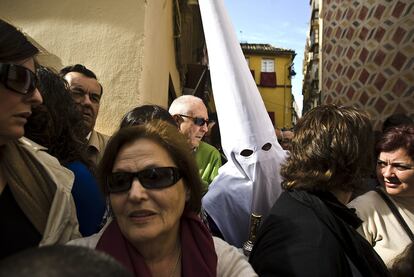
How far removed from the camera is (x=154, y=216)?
1312 mm

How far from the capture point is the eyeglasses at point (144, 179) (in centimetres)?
132

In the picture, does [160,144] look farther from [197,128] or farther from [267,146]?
[197,128]

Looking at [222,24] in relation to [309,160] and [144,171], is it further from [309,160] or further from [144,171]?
[144,171]

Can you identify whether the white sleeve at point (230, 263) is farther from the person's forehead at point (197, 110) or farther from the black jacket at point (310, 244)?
the person's forehead at point (197, 110)

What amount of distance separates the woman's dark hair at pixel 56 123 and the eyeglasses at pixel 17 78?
29 centimetres

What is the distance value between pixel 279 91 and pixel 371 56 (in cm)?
3230

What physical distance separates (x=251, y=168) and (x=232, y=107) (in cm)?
28

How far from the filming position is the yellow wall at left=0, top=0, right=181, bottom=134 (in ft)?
11.7

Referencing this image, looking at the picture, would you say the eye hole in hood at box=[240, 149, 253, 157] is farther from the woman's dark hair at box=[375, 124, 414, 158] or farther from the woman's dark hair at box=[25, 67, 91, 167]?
the woman's dark hair at box=[375, 124, 414, 158]

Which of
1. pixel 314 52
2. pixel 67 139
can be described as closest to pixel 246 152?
pixel 67 139

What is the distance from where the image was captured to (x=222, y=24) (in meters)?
1.81

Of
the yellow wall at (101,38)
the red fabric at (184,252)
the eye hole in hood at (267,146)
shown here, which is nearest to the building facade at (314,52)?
the yellow wall at (101,38)

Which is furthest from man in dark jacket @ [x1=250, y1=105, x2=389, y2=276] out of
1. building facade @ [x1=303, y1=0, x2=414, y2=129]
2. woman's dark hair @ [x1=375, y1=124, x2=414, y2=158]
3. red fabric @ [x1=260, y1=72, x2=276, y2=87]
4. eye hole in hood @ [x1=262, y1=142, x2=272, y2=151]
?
red fabric @ [x1=260, y1=72, x2=276, y2=87]

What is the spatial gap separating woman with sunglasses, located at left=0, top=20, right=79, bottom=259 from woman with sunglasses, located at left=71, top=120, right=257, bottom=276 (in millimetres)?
121
